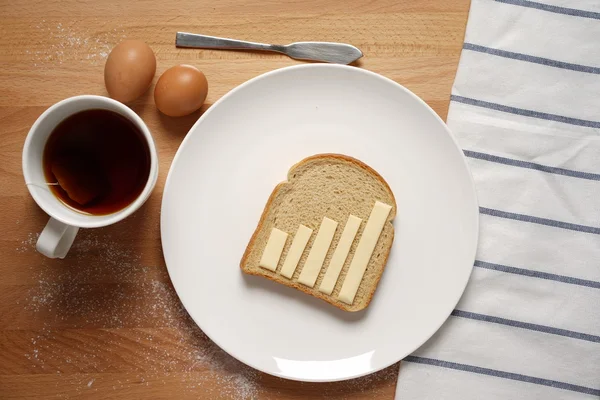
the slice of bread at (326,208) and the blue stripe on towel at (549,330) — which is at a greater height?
the slice of bread at (326,208)

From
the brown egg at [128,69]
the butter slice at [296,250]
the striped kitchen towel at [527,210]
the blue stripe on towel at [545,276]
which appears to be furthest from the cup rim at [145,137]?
the blue stripe on towel at [545,276]

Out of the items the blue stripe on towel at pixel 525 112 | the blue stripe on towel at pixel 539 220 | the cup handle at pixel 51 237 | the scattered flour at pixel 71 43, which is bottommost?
the blue stripe on towel at pixel 539 220

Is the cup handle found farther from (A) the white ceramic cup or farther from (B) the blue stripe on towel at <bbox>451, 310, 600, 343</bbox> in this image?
(B) the blue stripe on towel at <bbox>451, 310, 600, 343</bbox>

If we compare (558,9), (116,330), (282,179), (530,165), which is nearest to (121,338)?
(116,330)

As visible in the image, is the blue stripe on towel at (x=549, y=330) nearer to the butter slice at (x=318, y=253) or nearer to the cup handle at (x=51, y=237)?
the butter slice at (x=318, y=253)

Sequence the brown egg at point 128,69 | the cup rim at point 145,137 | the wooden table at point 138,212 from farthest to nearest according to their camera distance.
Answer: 1. the wooden table at point 138,212
2. the brown egg at point 128,69
3. the cup rim at point 145,137

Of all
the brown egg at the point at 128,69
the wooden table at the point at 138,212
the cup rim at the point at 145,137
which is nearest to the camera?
the cup rim at the point at 145,137

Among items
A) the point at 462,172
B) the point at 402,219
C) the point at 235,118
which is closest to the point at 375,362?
the point at 402,219

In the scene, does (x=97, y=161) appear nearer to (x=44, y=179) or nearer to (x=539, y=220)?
(x=44, y=179)
